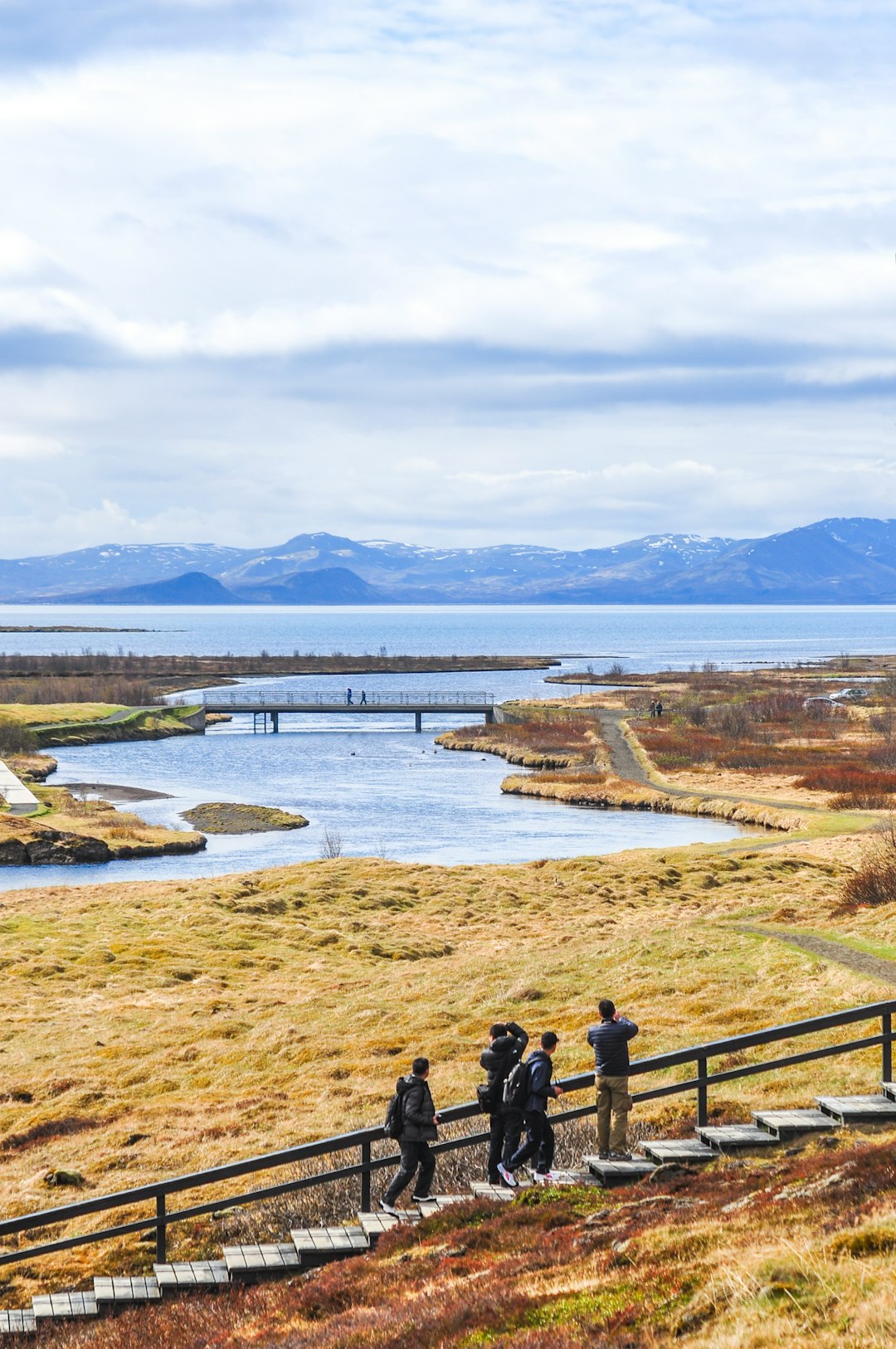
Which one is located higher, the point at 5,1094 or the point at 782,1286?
the point at 782,1286

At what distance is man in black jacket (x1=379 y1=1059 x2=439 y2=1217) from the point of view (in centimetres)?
1395

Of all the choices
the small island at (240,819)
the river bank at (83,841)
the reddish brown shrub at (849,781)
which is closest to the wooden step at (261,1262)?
the river bank at (83,841)

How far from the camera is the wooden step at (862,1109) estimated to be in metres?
14.3

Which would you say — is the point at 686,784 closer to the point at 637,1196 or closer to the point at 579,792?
the point at 579,792

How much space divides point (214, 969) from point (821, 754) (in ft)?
218

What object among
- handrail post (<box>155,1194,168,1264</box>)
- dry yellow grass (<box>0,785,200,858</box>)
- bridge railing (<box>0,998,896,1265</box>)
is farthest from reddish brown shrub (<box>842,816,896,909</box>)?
dry yellow grass (<box>0,785,200,858</box>)

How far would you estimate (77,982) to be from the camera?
34.4 m

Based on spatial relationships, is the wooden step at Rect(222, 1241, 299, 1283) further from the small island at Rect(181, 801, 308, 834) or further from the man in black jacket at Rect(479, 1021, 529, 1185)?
the small island at Rect(181, 801, 308, 834)

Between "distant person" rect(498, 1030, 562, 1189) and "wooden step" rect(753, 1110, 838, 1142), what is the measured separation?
2.55 metres

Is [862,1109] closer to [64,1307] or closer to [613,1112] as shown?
[613,1112]

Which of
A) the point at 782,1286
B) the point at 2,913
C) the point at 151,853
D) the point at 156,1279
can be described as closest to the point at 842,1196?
the point at 782,1286

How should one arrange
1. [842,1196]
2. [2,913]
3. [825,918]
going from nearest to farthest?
[842,1196], [825,918], [2,913]

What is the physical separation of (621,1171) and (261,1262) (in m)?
3.99

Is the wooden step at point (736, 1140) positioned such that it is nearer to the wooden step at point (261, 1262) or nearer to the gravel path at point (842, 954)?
the wooden step at point (261, 1262)
